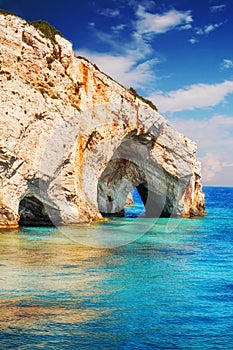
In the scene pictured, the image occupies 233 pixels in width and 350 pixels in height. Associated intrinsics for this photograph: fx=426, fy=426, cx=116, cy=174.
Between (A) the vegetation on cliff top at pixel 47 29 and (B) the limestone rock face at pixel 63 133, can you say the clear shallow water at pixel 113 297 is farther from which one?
(A) the vegetation on cliff top at pixel 47 29

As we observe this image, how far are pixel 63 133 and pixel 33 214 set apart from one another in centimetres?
710

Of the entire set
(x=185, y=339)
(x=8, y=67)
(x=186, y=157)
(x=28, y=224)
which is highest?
(x=8, y=67)

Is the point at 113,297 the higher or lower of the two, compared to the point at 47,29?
lower

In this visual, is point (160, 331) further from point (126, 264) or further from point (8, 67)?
point (8, 67)

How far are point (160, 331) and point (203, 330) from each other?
1.13 meters

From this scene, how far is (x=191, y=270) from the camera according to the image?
18.3 meters

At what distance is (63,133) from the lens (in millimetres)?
33688

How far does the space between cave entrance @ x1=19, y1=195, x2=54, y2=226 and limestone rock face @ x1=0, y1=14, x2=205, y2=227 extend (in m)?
0.11

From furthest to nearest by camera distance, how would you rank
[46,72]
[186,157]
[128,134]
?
[186,157] < [128,134] < [46,72]

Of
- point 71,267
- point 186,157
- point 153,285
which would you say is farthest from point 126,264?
point 186,157

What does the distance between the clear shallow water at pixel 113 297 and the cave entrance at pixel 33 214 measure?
32.6 ft

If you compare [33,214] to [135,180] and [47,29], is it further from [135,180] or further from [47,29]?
[135,180]

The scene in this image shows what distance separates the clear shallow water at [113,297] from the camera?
10.2m

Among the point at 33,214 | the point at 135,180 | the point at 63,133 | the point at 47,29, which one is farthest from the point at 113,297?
the point at 135,180
